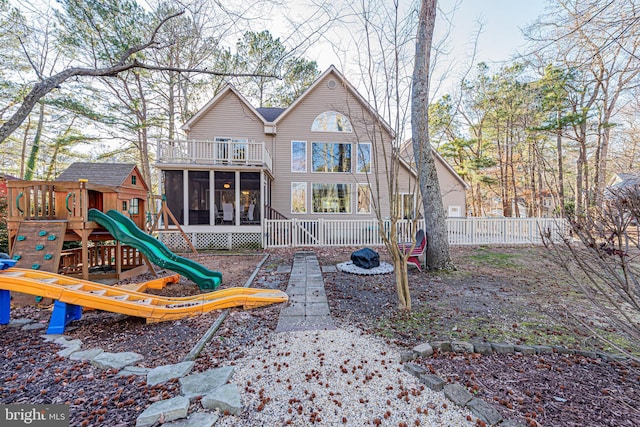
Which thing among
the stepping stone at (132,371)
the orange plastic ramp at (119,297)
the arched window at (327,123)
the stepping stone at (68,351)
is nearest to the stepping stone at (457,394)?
the stepping stone at (132,371)

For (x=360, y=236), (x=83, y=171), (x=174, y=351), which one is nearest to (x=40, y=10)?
(x=83, y=171)

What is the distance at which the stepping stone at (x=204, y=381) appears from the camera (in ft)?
6.21

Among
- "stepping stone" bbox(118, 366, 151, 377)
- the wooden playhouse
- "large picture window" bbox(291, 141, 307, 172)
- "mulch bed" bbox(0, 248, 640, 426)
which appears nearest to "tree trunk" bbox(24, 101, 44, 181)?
"large picture window" bbox(291, 141, 307, 172)

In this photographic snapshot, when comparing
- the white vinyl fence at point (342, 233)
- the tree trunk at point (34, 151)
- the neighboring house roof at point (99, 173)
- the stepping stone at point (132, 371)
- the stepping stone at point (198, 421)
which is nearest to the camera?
the stepping stone at point (198, 421)

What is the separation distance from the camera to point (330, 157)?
12602mm

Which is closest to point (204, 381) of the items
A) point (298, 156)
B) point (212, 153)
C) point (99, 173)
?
point (99, 173)

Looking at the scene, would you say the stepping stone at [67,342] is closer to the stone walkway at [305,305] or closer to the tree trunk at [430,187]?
the stone walkway at [305,305]

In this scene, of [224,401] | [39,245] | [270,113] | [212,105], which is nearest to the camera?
[224,401]

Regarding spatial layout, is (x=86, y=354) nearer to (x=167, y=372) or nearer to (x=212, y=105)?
(x=167, y=372)

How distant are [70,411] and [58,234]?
370 centimetres

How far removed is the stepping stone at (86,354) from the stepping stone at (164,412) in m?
1.25

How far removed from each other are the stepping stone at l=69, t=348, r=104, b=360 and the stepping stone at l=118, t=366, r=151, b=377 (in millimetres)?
469

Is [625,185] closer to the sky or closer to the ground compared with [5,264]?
closer to the sky

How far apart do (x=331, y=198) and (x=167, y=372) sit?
10.9 metres
